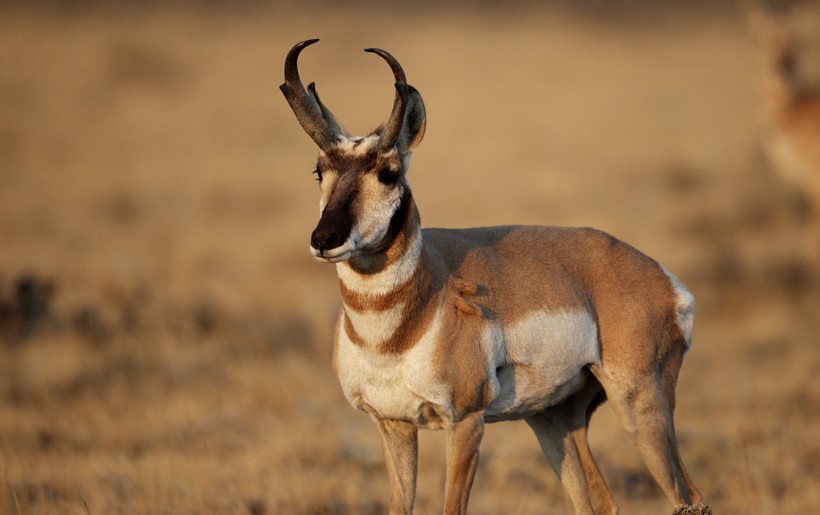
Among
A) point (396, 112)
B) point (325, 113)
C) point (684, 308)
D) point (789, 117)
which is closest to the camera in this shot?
point (396, 112)

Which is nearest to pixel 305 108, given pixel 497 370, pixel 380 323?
pixel 380 323

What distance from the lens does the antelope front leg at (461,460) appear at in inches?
238

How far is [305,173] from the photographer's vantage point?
24.5m

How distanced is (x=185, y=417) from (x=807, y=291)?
8.82 metres

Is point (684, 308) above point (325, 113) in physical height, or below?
below

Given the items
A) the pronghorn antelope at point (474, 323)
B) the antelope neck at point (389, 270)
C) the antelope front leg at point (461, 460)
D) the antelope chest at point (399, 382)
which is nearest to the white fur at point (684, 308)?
the pronghorn antelope at point (474, 323)

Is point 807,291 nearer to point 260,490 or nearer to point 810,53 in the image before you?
point 260,490

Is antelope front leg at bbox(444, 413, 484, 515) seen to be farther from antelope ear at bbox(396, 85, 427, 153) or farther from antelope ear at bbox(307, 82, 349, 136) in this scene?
antelope ear at bbox(307, 82, 349, 136)

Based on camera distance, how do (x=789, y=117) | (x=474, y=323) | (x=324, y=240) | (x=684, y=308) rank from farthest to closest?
(x=789, y=117) → (x=684, y=308) → (x=474, y=323) → (x=324, y=240)

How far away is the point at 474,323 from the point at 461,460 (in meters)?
0.73

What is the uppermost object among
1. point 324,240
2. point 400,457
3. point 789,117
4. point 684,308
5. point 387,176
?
point 387,176

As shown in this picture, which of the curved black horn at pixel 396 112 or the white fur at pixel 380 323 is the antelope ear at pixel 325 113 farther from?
the white fur at pixel 380 323

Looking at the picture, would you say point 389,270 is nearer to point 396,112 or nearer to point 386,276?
point 386,276

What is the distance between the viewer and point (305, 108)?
242 inches
